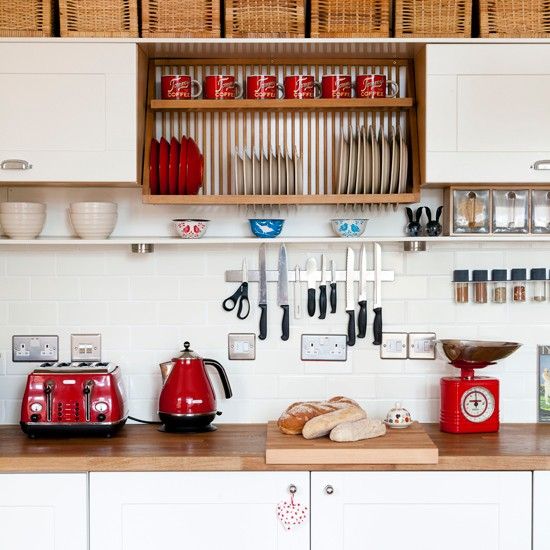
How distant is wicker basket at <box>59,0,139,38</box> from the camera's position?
2.97 meters

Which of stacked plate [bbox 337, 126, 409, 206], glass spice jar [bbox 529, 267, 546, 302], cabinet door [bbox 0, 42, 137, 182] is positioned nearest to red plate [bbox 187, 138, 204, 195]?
cabinet door [bbox 0, 42, 137, 182]

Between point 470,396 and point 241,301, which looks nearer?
point 470,396

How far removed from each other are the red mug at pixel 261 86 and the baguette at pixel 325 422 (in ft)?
3.77

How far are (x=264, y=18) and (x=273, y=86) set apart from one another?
0.82 ft

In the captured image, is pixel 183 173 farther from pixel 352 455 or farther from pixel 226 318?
pixel 352 455

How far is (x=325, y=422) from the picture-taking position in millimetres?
2885

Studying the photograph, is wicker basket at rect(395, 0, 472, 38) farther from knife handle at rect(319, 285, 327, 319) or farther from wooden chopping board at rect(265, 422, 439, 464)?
wooden chopping board at rect(265, 422, 439, 464)

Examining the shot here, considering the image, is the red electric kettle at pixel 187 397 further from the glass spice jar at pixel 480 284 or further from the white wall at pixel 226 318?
the glass spice jar at pixel 480 284

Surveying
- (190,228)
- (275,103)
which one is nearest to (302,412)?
(190,228)

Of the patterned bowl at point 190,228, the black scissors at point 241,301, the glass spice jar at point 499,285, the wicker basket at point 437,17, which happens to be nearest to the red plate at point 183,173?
the patterned bowl at point 190,228

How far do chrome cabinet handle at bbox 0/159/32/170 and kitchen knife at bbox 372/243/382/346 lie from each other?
4.26ft

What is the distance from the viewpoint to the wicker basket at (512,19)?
3.00 meters
